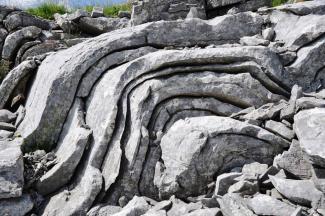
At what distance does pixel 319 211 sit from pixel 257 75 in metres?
4.73

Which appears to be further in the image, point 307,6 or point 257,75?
point 307,6

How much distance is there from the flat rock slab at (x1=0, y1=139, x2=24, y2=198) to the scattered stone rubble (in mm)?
24

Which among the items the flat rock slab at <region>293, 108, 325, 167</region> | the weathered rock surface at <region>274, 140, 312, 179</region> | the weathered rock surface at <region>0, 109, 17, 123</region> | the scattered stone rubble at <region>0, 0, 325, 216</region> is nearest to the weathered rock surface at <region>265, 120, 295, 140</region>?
the scattered stone rubble at <region>0, 0, 325, 216</region>

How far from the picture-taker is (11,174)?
31.2 ft

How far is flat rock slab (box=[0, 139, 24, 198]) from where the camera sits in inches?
366

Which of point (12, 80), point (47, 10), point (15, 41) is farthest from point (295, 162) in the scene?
point (47, 10)

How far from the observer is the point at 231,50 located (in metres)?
11.2

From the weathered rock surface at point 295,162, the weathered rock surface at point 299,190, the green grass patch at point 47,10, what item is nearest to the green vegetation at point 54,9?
the green grass patch at point 47,10

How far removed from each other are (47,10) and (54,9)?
0.37 metres

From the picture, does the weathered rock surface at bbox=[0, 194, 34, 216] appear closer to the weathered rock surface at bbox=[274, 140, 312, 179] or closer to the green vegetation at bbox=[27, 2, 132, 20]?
the weathered rock surface at bbox=[274, 140, 312, 179]

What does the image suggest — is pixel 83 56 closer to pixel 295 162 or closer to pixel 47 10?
pixel 295 162

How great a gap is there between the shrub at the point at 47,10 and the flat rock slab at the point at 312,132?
1520 centimetres

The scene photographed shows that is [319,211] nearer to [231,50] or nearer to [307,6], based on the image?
[231,50]

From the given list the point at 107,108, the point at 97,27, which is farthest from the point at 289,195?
the point at 97,27
